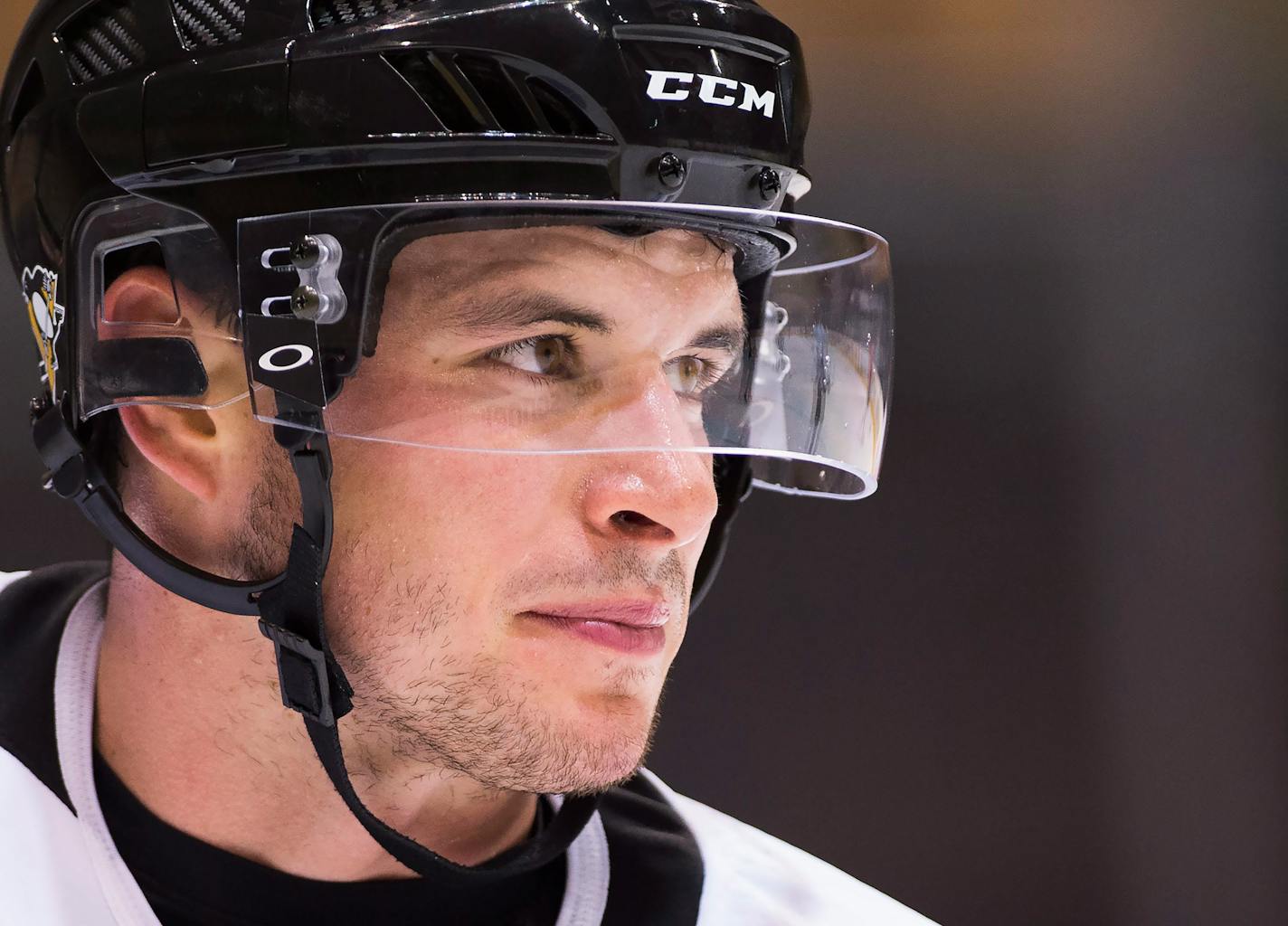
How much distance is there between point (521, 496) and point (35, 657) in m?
0.54

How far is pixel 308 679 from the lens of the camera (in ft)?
3.71

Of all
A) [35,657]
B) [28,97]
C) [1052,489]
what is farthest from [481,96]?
[1052,489]

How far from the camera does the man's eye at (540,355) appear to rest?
112 cm

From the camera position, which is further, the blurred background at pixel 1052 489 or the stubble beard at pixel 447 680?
the blurred background at pixel 1052 489

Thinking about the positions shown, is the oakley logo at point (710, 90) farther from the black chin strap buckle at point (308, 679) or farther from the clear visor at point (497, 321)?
the black chin strap buckle at point (308, 679)

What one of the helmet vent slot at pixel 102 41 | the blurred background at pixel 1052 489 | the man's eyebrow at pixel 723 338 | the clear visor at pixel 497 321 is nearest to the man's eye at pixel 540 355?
the clear visor at pixel 497 321

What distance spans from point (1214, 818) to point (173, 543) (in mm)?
1350

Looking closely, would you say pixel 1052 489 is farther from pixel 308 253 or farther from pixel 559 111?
pixel 308 253

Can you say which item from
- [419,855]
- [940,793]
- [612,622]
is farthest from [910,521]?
[419,855]

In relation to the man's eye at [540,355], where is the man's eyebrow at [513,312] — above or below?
above

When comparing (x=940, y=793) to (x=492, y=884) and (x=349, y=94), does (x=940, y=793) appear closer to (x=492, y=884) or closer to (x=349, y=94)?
(x=492, y=884)

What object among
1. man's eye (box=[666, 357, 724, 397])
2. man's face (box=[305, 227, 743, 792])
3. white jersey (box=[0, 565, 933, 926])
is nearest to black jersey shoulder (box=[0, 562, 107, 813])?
white jersey (box=[0, 565, 933, 926])

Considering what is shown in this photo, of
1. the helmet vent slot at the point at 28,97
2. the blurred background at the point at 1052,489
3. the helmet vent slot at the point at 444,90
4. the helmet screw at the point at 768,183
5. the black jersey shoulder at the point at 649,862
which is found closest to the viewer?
the helmet vent slot at the point at 444,90

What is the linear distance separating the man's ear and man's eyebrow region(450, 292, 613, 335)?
0.27 m
